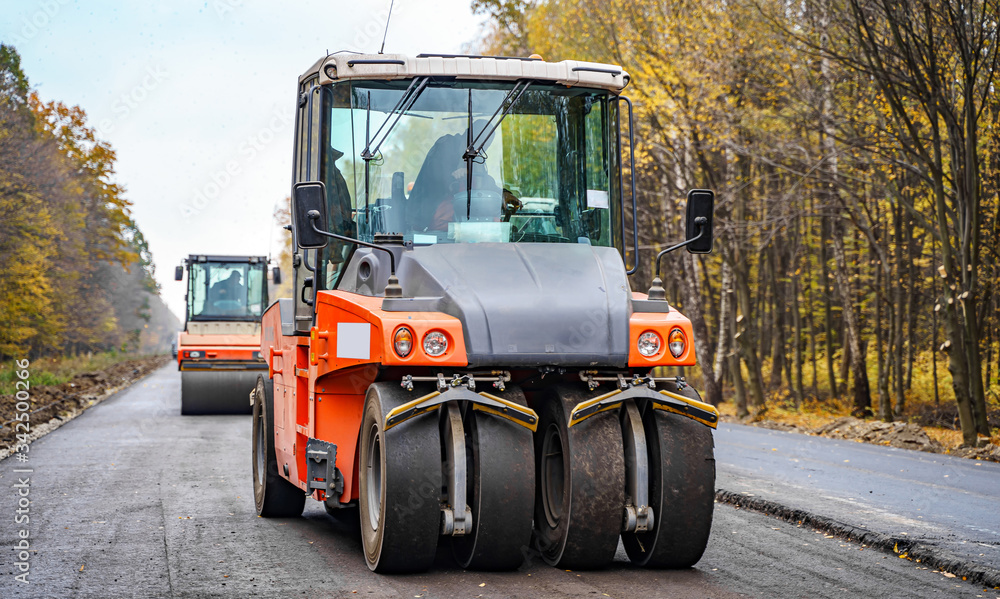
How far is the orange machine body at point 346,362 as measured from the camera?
18.3 feet

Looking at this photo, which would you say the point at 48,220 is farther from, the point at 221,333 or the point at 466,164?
the point at 466,164

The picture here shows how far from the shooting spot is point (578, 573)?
5832mm

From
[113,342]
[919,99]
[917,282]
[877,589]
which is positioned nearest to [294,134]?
[877,589]

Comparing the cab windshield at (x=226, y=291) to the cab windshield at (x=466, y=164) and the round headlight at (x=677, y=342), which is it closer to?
the cab windshield at (x=466, y=164)

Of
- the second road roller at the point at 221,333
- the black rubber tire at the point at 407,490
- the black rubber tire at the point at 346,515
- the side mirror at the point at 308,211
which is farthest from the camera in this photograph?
the second road roller at the point at 221,333

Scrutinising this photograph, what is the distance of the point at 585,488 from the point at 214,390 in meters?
16.4

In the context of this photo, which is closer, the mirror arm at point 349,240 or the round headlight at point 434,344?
the round headlight at point 434,344

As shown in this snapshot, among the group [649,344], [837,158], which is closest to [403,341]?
[649,344]

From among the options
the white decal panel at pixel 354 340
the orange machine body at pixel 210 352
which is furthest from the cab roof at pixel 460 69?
the orange machine body at pixel 210 352

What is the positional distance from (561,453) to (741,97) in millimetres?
18487

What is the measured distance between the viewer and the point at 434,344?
5.58 meters

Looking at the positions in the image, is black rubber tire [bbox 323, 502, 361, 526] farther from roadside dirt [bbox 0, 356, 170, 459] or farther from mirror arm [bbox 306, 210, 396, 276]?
roadside dirt [bbox 0, 356, 170, 459]

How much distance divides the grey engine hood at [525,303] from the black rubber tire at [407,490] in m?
0.49

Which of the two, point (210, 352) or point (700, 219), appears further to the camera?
point (210, 352)
